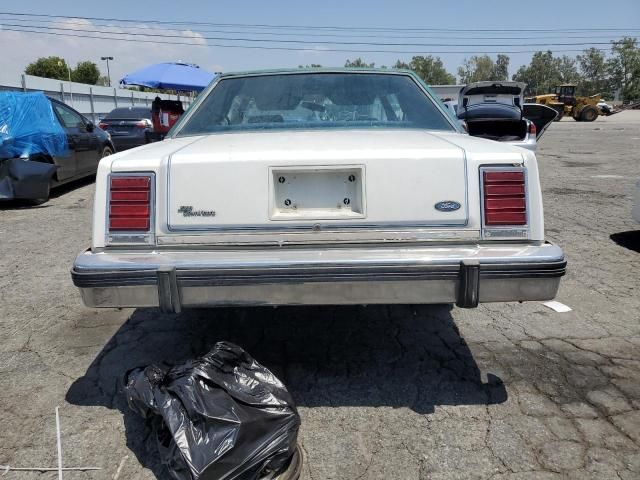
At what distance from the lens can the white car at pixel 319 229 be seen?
89.0 inches

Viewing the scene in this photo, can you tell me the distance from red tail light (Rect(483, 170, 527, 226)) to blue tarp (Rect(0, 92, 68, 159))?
22.7 ft

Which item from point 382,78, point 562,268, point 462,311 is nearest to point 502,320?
point 462,311

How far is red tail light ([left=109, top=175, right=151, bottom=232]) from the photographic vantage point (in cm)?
237

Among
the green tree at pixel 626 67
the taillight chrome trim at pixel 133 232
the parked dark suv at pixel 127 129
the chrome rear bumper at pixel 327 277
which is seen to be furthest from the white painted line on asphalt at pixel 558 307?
the green tree at pixel 626 67

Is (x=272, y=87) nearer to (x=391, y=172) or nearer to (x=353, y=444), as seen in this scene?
(x=391, y=172)

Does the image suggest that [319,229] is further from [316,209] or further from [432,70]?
[432,70]

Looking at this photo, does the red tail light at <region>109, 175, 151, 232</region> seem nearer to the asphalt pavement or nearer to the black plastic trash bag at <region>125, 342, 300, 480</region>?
the black plastic trash bag at <region>125, 342, 300, 480</region>

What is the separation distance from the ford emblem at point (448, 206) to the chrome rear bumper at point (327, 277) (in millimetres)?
176

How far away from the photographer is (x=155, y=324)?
11.4 feet

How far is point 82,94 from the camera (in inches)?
883

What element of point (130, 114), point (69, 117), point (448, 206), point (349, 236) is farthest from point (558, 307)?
point (130, 114)

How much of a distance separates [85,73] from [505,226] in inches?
2553

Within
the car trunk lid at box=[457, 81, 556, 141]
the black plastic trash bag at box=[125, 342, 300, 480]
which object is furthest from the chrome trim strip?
the car trunk lid at box=[457, 81, 556, 141]

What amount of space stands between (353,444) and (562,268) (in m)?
1.20
